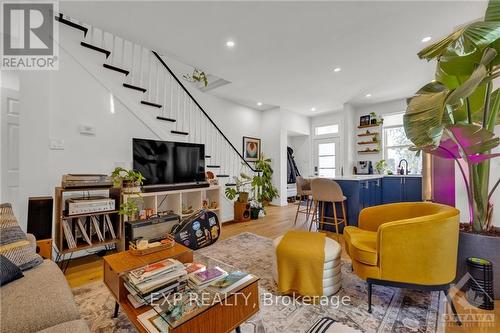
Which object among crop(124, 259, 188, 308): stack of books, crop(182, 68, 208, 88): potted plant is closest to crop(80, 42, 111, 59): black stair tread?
crop(182, 68, 208, 88): potted plant

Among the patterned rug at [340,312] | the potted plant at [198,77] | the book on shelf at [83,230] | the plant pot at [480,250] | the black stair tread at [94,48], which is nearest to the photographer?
the patterned rug at [340,312]

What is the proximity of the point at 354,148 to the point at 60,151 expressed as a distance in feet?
20.8

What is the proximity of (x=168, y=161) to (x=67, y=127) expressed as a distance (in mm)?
1247

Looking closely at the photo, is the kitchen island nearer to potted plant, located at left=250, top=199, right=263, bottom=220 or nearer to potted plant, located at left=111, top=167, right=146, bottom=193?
potted plant, located at left=250, top=199, right=263, bottom=220

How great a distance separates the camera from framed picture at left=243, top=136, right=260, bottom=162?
19.3 ft

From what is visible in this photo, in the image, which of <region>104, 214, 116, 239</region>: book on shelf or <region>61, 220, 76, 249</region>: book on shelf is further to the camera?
<region>104, 214, 116, 239</region>: book on shelf

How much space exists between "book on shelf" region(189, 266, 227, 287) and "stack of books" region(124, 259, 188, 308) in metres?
0.06

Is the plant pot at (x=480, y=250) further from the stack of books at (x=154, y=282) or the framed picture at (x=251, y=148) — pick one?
the framed picture at (x=251, y=148)

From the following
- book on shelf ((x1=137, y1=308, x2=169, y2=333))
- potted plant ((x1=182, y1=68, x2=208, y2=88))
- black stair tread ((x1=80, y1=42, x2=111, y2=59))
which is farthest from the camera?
potted plant ((x1=182, y1=68, x2=208, y2=88))

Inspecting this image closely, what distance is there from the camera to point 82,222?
7.91ft

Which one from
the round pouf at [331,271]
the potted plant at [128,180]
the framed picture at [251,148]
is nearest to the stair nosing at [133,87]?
the potted plant at [128,180]

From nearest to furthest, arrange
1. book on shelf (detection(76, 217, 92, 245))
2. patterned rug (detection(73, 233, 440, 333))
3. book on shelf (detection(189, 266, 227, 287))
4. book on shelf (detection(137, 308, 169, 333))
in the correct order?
book on shelf (detection(137, 308, 169, 333)) → book on shelf (detection(189, 266, 227, 287)) → patterned rug (detection(73, 233, 440, 333)) → book on shelf (detection(76, 217, 92, 245))

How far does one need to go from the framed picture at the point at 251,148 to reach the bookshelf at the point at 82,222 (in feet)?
11.9

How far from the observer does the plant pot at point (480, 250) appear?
1611 millimetres
